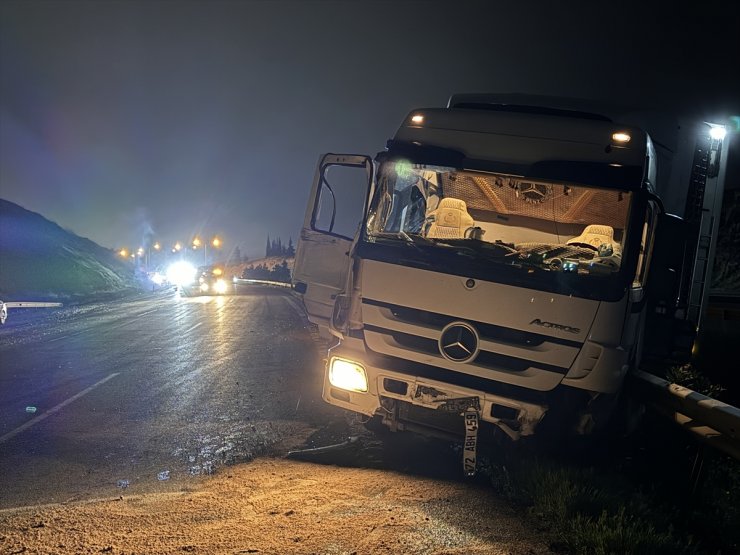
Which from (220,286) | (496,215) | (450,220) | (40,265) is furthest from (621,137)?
(220,286)

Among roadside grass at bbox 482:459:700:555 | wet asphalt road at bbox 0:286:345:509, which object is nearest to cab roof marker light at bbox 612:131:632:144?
roadside grass at bbox 482:459:700:555

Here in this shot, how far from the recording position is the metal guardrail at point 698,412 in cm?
401

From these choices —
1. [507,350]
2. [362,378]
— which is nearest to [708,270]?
[507,350]

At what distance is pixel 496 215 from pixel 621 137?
4.56 ft

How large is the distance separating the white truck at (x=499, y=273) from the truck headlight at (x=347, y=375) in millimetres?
11

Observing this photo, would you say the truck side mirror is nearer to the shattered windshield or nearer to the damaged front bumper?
the shattered windshield

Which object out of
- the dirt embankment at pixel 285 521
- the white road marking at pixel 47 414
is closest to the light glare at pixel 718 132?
the dirt embankment at pixel 285 521

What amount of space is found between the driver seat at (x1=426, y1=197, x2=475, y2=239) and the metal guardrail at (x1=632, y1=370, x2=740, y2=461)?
256 cm

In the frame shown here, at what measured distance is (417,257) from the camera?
15.3ft

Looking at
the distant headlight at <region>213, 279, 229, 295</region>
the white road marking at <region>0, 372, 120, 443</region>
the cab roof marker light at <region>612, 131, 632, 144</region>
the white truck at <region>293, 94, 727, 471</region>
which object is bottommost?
the white road marking at <region>0, 372, 120, 443</region>

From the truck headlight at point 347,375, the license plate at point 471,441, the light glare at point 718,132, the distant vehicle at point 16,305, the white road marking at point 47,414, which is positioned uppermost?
the light glare at point 718,132

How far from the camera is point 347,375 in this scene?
4.81 m

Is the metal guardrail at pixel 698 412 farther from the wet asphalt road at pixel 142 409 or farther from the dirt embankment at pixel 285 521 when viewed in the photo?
the wet asphalt road at pixel 142 409

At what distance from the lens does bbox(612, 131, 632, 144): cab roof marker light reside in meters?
4.77
